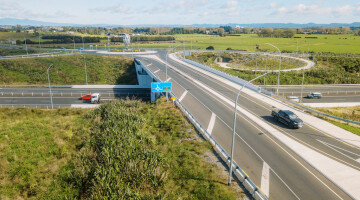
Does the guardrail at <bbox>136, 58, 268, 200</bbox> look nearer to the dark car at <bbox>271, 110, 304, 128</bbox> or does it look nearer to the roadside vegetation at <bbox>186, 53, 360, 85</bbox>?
the dark car at <bbox>271, 110, 304, 128</bbox>

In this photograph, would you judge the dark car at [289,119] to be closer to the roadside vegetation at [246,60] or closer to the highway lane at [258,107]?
the highway lane at [258,107]

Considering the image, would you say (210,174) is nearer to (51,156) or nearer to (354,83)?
(51,156)

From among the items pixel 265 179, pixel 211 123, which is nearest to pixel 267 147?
pixel 265 179

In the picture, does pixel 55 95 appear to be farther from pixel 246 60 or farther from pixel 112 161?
pixel 246 60

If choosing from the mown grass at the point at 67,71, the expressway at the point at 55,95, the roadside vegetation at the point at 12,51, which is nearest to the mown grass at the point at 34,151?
the expressway at the point at 55,95

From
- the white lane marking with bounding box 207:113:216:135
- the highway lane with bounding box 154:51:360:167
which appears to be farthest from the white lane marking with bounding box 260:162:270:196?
the white lane marking with bounding box 207:113:216:135
